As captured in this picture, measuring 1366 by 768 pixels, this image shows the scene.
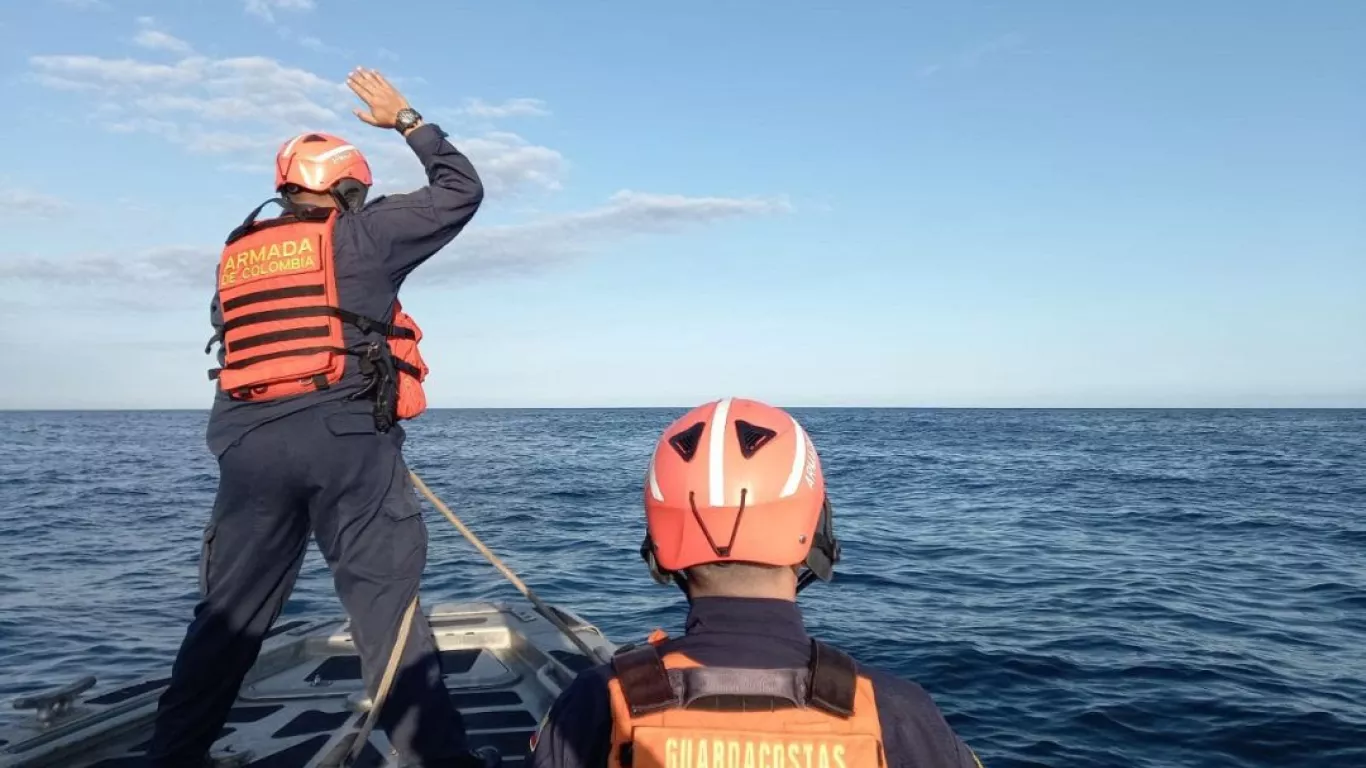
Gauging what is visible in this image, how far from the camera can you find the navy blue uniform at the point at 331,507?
3.55 metres

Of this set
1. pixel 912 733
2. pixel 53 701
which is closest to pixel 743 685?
pixel 912 733

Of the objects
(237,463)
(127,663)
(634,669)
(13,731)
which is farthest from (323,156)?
(127,663)

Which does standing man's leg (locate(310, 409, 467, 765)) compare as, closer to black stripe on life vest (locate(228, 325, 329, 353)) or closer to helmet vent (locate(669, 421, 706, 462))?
black stripe on life vest (locate(228, 325, 329, 353))

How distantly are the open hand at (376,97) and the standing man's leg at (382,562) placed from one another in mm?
1295

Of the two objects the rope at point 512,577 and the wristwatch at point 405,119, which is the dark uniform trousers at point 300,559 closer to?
the rope at point 512,577

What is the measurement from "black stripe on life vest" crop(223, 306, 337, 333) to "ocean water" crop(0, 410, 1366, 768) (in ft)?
11.0

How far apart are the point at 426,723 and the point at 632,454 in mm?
41005

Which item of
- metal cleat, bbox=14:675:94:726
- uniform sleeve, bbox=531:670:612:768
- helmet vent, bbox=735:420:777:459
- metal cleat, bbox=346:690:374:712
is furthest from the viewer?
metal cleat, bbox=346:690:374:712

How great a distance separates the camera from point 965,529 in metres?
19.0

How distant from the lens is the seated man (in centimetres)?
188

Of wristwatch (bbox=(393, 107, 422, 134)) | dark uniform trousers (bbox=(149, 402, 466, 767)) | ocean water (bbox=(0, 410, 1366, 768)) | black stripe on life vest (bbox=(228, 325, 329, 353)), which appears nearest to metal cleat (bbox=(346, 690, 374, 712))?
dark uniform trousers (bbox=(149, 402, 466, 767))

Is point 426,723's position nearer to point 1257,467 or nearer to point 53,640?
point 53,640

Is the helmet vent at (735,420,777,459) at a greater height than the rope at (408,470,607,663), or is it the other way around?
the helmet vent at (735,420,777,459)

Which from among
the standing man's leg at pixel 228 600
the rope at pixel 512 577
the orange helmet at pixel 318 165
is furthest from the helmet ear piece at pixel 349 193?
the rope at pixel 512 577
